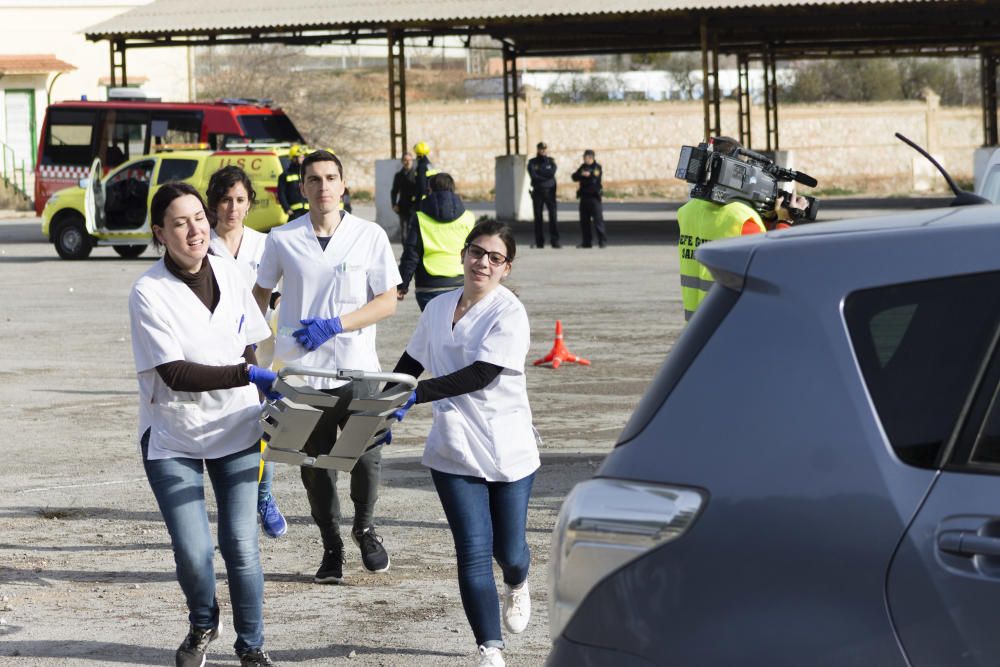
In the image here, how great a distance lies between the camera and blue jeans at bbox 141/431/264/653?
5.16 m

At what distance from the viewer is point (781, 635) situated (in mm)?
→ 2756

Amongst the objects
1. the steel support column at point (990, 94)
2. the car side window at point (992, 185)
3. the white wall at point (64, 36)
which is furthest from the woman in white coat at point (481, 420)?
the white wall at point (64, 36)

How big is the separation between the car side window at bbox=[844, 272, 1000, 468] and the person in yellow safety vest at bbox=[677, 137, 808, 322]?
181 inches

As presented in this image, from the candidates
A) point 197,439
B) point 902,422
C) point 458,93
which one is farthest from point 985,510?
point 458,93

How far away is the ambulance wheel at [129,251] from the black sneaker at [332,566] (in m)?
21.0

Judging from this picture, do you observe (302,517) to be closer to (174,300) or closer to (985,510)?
(174,300)

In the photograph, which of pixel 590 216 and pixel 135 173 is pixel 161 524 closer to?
pixel 135 173

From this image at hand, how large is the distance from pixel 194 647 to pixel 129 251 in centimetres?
2248

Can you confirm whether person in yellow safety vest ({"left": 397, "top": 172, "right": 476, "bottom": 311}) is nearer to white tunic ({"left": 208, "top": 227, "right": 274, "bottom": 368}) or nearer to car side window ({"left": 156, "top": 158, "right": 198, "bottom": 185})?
white tunic ({"left": 208, "top": 227, "right": 274, "bottom": 368})

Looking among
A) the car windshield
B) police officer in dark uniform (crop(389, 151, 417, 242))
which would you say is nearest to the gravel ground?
police officer in dark uniform (crop(389, 151, 417, 242))

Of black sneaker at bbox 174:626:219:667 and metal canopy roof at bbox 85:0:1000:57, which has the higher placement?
metal canopy roof at bbox 85:0:1000:57

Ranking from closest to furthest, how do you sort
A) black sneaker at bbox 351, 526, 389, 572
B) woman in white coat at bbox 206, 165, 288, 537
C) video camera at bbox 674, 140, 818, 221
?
1. black sneaker at bbox 351, 526, 389, 572
2. woman in white coat at bbox 206, 165, 288, 537
3. video camera at bbox 674, 140, 818, 221

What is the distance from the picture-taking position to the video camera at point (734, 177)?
24.5 feet

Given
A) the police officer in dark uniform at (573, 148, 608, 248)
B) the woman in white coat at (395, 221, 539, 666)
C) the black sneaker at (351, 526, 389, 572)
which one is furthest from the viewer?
the police officer in dark uniform at (573, 148, 608, 248)
